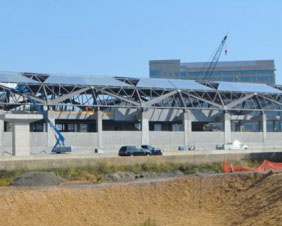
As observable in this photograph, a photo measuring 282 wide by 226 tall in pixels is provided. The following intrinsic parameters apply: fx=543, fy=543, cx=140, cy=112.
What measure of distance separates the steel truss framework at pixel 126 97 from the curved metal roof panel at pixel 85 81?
1.83ft

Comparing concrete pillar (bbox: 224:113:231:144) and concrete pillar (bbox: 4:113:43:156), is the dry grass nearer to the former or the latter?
concrete pillar (bbox: 4:113:43:156)

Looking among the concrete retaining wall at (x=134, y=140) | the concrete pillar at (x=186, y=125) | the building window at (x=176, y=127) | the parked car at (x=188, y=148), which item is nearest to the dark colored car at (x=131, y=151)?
the concrete retaining wall at (x=134, y=140)

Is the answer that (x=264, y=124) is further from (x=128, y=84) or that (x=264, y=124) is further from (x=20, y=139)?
(x=20, y=139)

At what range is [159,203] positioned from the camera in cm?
2141

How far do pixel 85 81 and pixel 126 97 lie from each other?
7.03m

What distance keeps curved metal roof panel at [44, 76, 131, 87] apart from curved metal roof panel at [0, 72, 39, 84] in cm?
232

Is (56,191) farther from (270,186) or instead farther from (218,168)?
(218,168)

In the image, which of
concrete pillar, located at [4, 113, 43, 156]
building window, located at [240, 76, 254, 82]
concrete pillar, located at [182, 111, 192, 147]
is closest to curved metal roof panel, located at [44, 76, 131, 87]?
concrete pillar, located at [182, 111, 192, 147]

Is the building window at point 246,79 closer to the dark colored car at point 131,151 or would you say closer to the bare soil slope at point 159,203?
the dark colored car at point 131,151

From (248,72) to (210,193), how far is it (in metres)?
180

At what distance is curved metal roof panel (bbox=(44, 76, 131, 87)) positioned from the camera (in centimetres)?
7256

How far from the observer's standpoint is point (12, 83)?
68625 millimetres

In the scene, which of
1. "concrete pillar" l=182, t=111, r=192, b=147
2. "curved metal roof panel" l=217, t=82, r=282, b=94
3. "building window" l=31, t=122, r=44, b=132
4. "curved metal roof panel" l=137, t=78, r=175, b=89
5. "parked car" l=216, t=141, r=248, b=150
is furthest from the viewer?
"curved metal roof panel" l=217, t=82, r=282, b=94

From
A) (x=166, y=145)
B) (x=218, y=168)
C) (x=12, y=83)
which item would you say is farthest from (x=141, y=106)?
(x=218, y=168)
